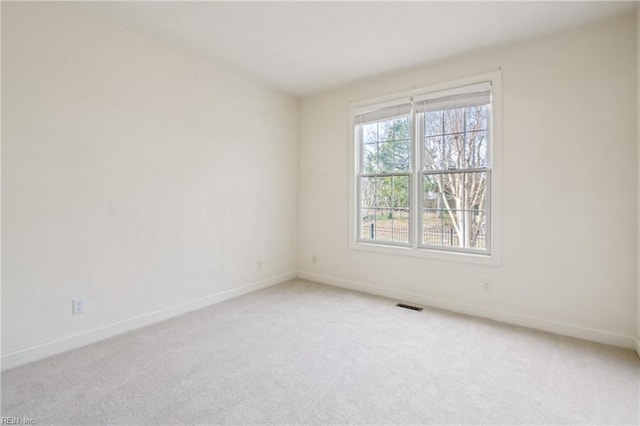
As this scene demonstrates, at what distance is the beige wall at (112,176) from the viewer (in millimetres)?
2270

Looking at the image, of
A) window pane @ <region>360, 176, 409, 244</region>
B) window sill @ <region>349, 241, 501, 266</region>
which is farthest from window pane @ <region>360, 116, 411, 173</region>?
window sill @ <region>349, 241, 501, 266</region>

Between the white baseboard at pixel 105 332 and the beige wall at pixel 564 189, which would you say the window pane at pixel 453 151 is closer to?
the beige wall at pixel 564 189

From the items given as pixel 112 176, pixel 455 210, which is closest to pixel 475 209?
pixel 455 210

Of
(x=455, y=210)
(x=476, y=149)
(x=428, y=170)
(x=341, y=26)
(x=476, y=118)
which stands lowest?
(x=455, y=210)

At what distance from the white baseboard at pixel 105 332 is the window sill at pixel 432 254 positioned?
1593mm

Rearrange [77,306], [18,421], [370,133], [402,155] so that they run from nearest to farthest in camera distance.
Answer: [18,421]
[77,306]
[402,155]
[370,133]

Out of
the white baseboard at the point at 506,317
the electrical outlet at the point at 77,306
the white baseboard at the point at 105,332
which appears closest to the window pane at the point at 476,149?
the white baseboard at the point at 506,317

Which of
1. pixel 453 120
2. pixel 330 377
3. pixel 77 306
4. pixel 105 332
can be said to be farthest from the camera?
pixel 453 120

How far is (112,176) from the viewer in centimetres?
273

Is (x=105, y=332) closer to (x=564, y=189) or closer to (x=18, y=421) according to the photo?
(x=18, y=421)

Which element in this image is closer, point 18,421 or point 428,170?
point 18,421

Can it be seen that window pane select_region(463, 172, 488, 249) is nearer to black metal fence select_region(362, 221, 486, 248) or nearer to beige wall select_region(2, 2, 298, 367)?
black metal fence select_region(362, 221, 486, 248)

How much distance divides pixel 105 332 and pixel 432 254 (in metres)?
3.22

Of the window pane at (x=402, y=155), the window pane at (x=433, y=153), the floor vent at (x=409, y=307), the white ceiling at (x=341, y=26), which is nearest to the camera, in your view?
the white ceiling at (x=341, y=26)
